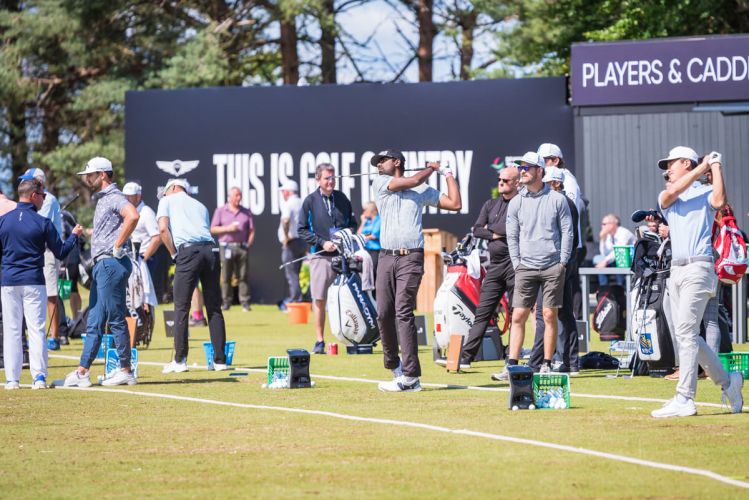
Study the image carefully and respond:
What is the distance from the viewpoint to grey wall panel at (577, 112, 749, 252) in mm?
23234

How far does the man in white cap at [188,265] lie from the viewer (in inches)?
539

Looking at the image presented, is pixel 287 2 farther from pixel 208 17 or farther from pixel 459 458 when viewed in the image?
pixel 459 458

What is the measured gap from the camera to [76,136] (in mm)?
40688

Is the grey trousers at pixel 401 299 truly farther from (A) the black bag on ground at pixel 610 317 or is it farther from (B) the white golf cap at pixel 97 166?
(A) the black bag on ground at pixel 610 317

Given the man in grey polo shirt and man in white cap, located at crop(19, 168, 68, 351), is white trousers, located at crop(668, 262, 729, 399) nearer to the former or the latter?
the man in grey polo shirt

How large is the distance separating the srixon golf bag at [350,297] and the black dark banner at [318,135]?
965cm

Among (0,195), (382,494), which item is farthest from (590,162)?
(382,494)

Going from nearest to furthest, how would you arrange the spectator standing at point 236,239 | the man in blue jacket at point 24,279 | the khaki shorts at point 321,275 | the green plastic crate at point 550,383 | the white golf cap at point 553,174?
the green plastic crate at point 550,383 → the man in blue jacket at point 24,279 → the white golf cap at point 553,174 → the khaki shorts at point 321,275 → the spectator standing at point 236,239

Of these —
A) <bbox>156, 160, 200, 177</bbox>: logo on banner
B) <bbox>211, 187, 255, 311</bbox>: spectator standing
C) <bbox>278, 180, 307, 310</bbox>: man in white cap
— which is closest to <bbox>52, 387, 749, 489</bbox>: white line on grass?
<bbox>278, 180, 307, 310</bbox>: man in white cap

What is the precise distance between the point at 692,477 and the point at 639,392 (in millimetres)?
4227

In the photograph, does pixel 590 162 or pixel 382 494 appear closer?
pixel 382 494

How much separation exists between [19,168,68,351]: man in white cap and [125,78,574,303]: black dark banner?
909cm

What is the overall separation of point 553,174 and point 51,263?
20.4ft

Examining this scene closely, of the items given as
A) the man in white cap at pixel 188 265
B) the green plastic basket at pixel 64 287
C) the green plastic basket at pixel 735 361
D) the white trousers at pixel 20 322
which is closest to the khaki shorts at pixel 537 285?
the green plastic basket at pixel 735 361
